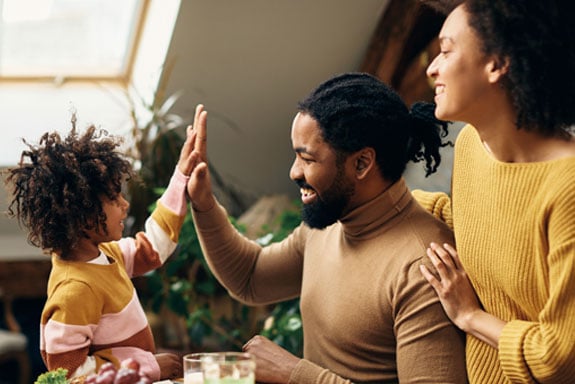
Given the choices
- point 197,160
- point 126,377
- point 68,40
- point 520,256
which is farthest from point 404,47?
point 126,377

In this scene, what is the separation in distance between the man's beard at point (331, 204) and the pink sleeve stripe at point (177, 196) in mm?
279

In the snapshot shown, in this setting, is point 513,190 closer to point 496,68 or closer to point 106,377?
point 496,68

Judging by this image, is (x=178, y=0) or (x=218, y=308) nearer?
(x=178, y=0)

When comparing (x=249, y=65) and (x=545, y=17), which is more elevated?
(x=249, y=65)

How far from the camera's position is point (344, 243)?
80.5 inches

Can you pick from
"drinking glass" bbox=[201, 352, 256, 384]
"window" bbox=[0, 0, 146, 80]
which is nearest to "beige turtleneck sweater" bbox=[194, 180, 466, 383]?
"drinking glass" bbox=[201, 352, 256, 384]

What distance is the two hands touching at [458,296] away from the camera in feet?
5.67

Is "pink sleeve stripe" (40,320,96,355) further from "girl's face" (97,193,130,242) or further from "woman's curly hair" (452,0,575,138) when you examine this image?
"woman's curly hair" (452,0,575,138)

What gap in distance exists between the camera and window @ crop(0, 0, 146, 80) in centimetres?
385

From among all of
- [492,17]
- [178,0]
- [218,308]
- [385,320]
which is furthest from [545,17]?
[218,308]

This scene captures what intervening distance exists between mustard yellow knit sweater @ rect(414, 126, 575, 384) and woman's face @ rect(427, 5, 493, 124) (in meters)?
0.11

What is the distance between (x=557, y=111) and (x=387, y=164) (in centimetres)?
45

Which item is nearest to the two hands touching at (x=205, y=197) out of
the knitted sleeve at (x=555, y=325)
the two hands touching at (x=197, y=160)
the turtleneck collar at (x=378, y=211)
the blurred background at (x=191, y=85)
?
the two hands touching at (x=197, y=160)

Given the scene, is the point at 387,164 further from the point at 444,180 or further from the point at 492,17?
the point at 444,180
